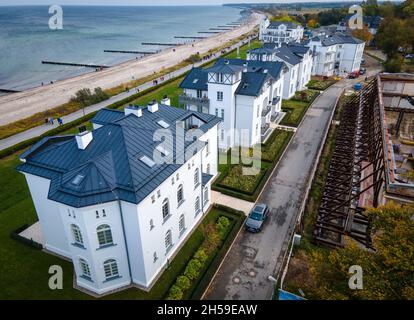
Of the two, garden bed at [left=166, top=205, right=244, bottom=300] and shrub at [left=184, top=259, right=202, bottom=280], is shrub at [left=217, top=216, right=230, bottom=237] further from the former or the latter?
shrub at [left=184, top=259, right=202, bottom=280]

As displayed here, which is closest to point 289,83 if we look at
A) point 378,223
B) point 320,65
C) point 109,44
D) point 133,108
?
point 320,65

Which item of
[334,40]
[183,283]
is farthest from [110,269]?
[334,40]

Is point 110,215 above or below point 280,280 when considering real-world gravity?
above

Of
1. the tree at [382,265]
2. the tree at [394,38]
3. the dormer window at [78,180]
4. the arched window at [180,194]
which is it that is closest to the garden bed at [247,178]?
the arched window at [180,194]

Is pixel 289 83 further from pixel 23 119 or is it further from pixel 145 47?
pixel 145 47

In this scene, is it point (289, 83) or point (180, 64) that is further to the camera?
point (180, 64)

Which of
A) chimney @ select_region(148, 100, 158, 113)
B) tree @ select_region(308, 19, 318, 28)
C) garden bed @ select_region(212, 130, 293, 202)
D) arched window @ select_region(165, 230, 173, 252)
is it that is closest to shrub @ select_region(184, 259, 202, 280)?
arched window @ select_region(165, 230, 173, 252)
